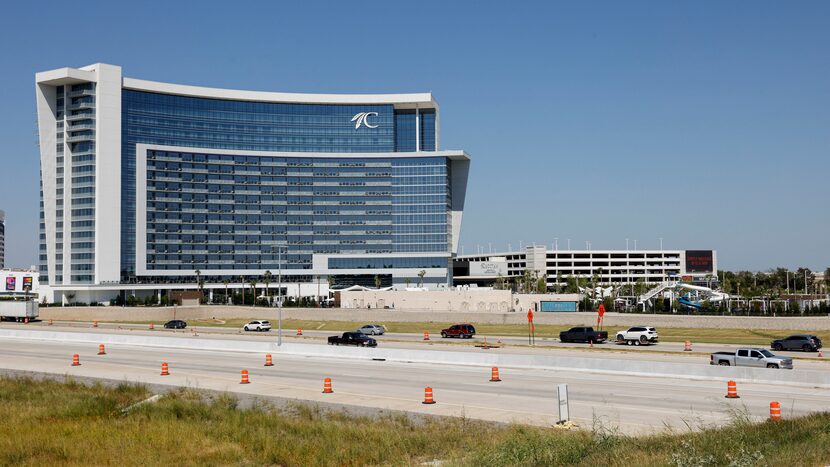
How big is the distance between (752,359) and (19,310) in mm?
97637

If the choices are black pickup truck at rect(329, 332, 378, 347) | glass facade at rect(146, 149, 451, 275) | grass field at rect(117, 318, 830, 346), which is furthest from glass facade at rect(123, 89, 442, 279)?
black pickup truck at rect(329, 332, 378, 347)

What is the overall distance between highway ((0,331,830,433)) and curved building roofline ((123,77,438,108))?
11968cm

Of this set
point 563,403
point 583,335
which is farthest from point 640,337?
point 563,403

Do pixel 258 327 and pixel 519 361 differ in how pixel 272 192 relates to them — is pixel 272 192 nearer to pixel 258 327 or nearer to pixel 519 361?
pixel 258 327

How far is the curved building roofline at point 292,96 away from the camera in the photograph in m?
168

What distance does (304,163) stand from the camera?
175000mm

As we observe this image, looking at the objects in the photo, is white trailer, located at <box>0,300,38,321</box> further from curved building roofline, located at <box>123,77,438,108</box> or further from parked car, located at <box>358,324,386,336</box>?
curved building roofline, located at <box>123,77,438,108</box>

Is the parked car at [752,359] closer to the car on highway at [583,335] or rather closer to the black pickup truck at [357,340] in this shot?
the car on highway at [583,335]

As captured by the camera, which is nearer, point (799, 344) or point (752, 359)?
point (752, 359)

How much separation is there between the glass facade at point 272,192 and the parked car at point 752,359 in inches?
4894

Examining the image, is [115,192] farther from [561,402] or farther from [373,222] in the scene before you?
[561,402]

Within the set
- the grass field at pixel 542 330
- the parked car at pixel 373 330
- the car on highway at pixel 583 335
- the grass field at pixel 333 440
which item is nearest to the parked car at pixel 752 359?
the grass field at pixel 542 330

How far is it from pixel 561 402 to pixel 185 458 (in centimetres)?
1281

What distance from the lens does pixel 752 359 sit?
4488cm
